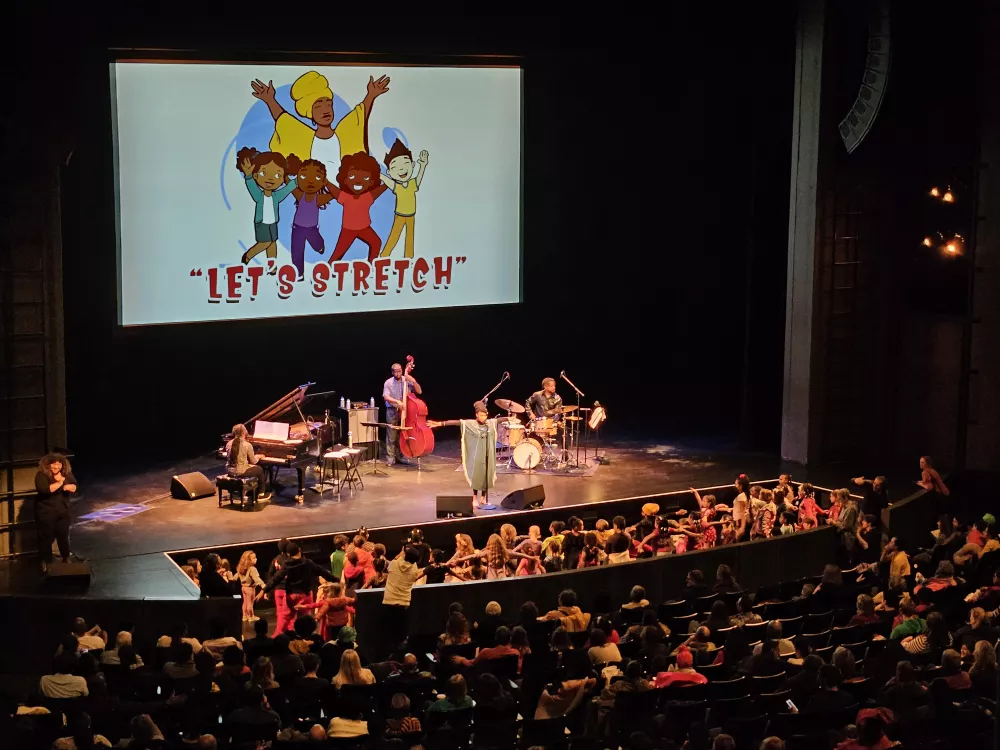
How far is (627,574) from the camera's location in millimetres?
12305

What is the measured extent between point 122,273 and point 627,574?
274 inches

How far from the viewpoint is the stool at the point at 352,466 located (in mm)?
15523

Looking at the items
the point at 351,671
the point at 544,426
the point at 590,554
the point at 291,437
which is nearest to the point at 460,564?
the point at 590,554

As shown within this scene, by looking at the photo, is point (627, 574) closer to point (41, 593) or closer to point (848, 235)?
point (41, 593)

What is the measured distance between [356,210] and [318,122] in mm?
1133

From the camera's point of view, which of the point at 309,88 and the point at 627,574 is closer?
the point at 627,574

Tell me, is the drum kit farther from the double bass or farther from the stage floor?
the double bass

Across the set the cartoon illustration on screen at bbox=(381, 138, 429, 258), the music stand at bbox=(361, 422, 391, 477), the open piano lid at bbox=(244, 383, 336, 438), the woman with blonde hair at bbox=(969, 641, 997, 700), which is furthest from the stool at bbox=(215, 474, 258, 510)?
the woman with blonde hair at bbox=(969, 641, 997, 700)

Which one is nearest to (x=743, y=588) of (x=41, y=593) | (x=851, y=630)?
(x=851, y=630)

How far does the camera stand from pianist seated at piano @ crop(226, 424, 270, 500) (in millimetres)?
14859

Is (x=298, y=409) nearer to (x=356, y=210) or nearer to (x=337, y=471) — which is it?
(x=337, y=471)

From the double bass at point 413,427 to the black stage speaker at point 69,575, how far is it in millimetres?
5291

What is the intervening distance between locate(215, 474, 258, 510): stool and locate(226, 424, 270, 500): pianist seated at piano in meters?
0.07

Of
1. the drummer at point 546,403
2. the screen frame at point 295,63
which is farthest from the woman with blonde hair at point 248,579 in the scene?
the drummer at point 546,403
